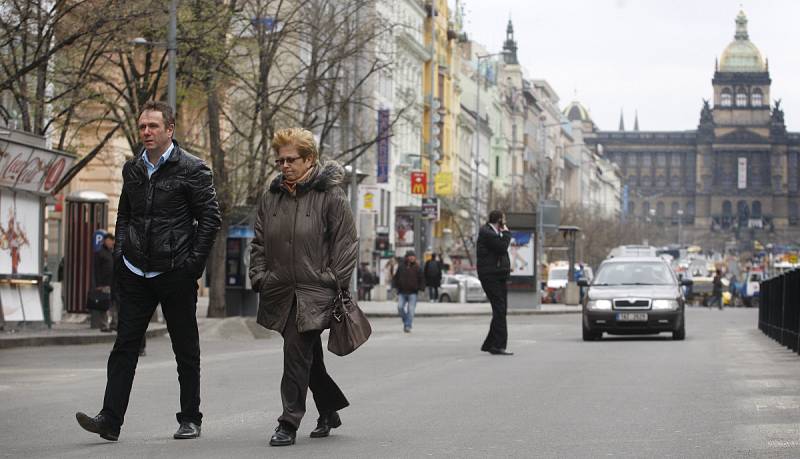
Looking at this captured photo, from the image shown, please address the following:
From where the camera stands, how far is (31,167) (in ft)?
87.7

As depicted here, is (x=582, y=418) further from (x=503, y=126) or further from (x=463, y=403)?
(x=503, y=126)

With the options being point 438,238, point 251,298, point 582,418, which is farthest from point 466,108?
point 582,418

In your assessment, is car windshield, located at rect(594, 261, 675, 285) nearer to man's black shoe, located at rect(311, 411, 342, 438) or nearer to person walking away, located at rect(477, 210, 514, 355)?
person walking away, located at rect(477, 210, 514, 355)

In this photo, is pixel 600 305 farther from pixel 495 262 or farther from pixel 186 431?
pixel 186 431

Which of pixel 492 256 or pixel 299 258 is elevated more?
pixel 492 256

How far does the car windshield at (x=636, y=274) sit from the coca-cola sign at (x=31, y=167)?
8.76 m

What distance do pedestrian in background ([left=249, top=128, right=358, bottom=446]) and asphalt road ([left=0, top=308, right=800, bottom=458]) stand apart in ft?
1.46

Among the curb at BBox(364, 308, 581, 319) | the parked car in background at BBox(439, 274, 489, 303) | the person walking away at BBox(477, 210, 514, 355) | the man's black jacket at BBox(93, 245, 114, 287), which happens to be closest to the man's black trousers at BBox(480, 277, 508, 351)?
the person walking away at BBox(477, 210, 514, 355)

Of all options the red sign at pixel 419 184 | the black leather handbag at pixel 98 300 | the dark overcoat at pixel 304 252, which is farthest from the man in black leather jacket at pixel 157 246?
the red sign at pixel 419 184

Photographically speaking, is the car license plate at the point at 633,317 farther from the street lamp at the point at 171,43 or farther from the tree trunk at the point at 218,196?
the tree trunk at the point at 218,196

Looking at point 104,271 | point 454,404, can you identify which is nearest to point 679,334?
point 104,271

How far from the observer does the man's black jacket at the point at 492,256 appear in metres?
22.0

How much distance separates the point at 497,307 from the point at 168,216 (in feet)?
39.8

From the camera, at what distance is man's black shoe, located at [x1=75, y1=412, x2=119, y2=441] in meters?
9.94
